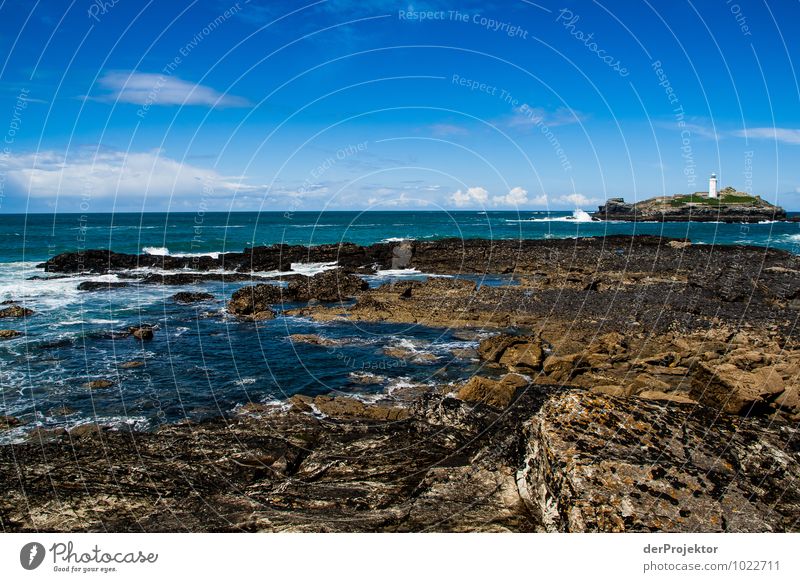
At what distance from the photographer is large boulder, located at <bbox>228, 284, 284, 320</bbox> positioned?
29.7m

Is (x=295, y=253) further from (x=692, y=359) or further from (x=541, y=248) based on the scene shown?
(x=692, y=359)

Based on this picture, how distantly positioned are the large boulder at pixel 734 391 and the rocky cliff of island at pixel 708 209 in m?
130

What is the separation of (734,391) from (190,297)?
110 feet

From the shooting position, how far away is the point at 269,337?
24.7 m

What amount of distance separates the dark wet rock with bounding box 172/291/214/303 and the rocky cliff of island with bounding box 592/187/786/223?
119 meters

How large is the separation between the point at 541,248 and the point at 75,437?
56.8m

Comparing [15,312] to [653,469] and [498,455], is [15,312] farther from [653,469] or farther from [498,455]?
[653,469]

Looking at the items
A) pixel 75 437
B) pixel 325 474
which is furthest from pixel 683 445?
pixel 75 437

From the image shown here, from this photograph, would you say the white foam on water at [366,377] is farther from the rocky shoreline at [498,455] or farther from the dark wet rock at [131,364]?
the dark wet rock at [131,364]

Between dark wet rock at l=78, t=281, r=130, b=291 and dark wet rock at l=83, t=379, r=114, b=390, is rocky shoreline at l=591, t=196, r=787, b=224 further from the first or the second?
dark wet rock at l=83, t=379, r=114, b=390

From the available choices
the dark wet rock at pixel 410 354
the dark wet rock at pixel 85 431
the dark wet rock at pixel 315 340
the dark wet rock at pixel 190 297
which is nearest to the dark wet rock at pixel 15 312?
the dark wet rock at pixel 190 297

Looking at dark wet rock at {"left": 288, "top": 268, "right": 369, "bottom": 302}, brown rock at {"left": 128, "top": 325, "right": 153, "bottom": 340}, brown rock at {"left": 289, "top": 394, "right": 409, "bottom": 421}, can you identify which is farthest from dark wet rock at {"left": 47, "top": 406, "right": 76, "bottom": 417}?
dark wet rock at {"left": 288, "top": 268, "right": 369, "bottom": 302}

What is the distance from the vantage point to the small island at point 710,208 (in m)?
137
